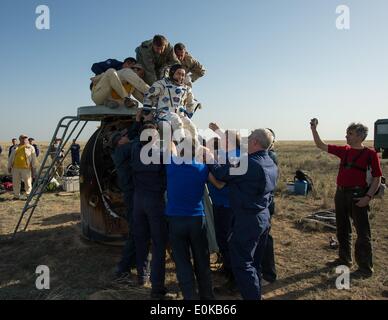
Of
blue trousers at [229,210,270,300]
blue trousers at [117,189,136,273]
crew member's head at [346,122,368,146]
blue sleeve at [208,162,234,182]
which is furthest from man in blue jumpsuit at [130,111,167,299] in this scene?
crew member's head at [346,122,368,146]

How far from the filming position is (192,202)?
14.5 ft

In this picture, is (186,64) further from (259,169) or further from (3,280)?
(3,280)

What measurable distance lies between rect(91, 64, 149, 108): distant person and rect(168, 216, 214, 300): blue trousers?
2.88m

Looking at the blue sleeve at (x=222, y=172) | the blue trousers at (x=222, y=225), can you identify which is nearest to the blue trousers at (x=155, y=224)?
the blue trousers at (x=222, y=225)

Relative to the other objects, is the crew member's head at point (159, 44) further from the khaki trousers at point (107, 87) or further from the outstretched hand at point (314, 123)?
the outstretched hand at point (314, 123)

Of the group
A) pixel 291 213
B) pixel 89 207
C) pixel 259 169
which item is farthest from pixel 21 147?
pixel 259 169

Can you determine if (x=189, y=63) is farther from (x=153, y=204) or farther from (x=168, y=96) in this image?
→ (x=153, y=204)

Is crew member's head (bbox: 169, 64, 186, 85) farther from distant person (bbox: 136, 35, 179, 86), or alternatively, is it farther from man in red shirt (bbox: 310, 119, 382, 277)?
man in red shirt (bbox: 310, 119, 382, 277)

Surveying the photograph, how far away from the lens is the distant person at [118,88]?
21.9 feet

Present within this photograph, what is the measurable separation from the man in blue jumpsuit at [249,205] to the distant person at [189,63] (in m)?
3.35

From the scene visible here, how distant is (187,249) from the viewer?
4602 mm

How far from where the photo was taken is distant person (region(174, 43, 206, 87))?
24.0ft

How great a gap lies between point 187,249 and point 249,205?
3.09 ft

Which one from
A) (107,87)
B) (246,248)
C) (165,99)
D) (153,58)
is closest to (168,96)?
(165,99)
